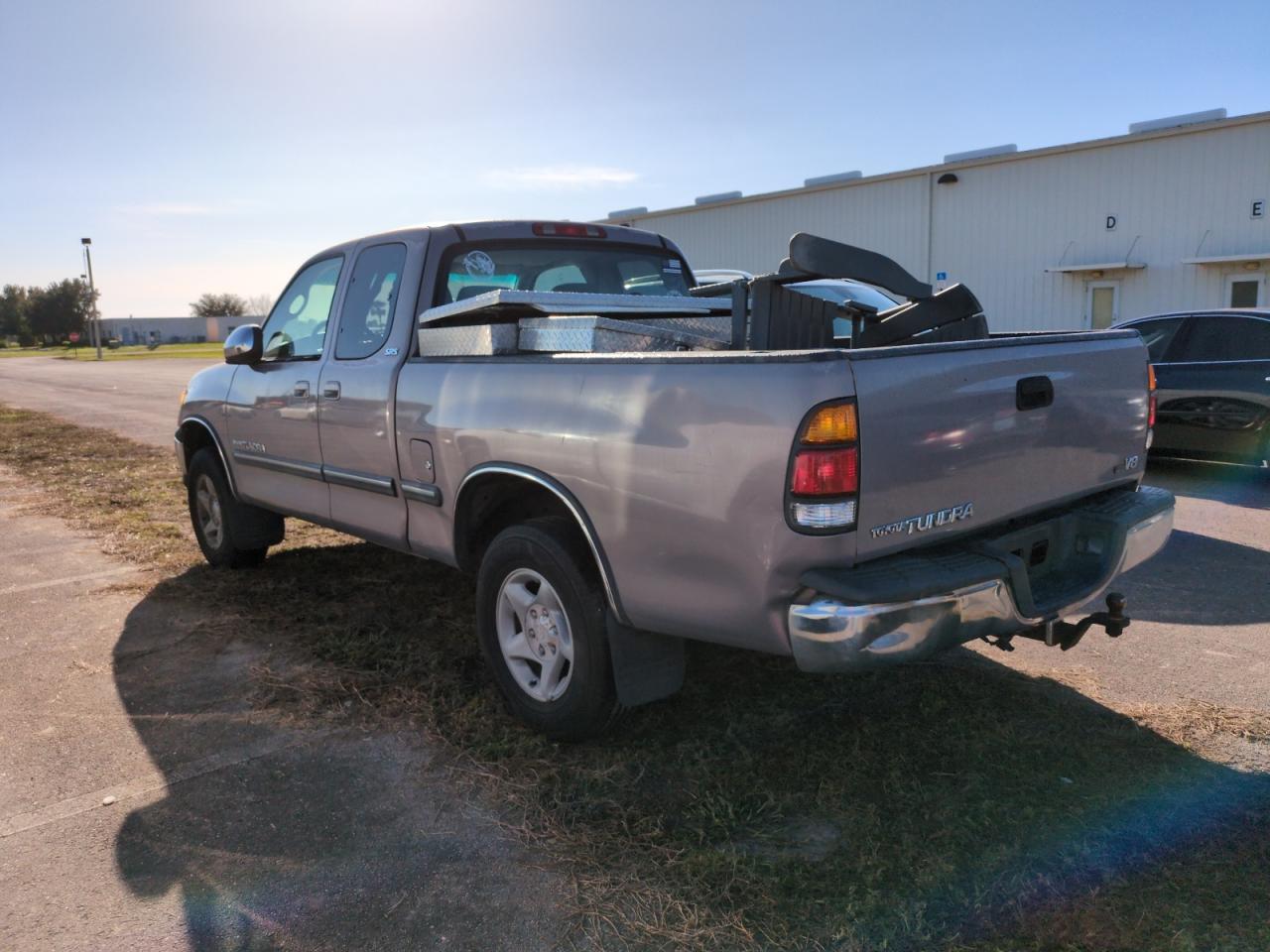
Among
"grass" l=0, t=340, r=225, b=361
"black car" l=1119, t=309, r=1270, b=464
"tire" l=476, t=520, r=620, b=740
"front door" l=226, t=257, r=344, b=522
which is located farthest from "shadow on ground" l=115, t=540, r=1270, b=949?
"grass" l=0, t=340, r=225, b=361

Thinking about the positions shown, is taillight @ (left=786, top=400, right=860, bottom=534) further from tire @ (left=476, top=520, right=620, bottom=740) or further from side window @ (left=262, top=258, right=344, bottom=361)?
side window @ (left=262, top=258, right=344, bottom=361)

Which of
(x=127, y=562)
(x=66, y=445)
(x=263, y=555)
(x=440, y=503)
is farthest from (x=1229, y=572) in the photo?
(x=66, y=445)

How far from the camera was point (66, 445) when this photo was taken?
13.6 metres

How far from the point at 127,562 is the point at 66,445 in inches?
328

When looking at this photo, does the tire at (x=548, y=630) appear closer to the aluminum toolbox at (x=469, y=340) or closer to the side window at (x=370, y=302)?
the aluminum toolbox at (x=469, y=340)

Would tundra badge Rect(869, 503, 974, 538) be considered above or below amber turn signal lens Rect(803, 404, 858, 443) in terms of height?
below

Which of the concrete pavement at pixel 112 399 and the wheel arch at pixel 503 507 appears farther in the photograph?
the concrete pavement at pixel 112 399

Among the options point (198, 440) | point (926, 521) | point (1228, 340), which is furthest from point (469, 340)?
point (1228, 340)

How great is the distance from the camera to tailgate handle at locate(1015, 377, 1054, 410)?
3.10 metres

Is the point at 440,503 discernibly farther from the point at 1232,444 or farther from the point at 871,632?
the point at 1232,444

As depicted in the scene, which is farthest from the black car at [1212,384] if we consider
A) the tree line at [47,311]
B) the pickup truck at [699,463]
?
the tree line at [47,311]

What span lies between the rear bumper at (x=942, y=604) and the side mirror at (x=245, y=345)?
380cm

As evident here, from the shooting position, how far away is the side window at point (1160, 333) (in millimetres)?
9305

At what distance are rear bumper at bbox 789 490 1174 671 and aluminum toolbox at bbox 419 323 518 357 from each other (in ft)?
5.43
